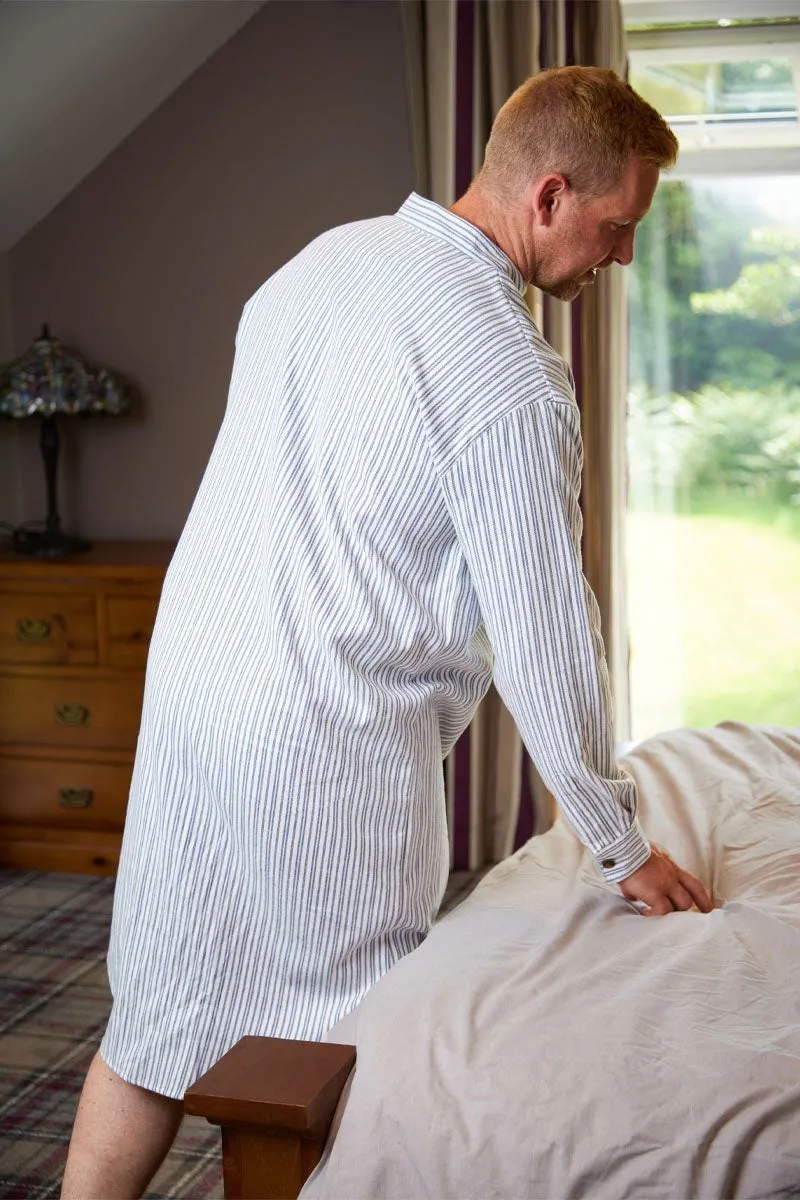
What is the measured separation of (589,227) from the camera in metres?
1.28

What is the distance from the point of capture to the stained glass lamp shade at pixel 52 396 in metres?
3.23

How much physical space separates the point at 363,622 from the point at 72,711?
215 centimetres

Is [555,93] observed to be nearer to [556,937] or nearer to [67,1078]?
[556,937]

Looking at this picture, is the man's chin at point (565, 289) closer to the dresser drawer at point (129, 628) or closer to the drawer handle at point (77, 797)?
the dresser drawer at point (129, 628)

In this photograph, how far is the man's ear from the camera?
124 centimetres

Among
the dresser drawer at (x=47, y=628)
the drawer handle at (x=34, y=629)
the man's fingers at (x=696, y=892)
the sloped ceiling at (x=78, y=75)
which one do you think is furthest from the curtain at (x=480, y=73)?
the man's fingers at (x=696, y=892)

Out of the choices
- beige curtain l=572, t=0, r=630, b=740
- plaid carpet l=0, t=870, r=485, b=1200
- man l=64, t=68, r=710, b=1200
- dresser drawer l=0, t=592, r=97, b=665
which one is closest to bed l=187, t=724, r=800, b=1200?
man l=64, t=68, r=710, b=1200

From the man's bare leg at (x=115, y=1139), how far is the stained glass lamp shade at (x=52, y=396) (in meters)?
2.07

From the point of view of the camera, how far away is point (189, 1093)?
991 millimetres

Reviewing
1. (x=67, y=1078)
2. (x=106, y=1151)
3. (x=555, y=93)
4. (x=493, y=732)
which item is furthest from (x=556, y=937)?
(x=493, y=732)

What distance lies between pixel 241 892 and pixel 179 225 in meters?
2.62

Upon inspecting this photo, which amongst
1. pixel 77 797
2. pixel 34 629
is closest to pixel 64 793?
pixel 77 797

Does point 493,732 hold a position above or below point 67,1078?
above

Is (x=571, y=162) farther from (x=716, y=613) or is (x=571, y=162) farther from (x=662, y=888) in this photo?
(x=716, y=613)
